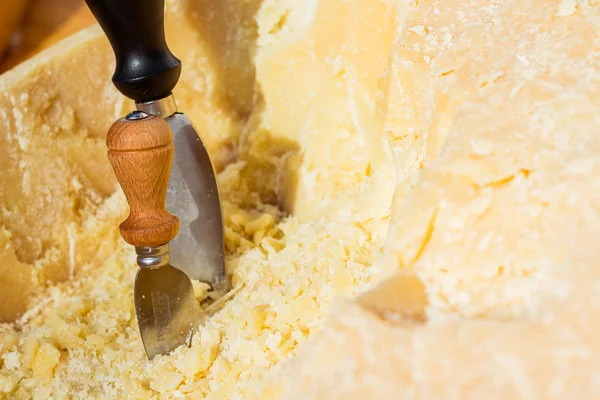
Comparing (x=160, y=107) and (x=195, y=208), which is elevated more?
(x=160, y=107)

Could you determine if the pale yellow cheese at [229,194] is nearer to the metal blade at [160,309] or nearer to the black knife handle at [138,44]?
the metal blade at [160,309]

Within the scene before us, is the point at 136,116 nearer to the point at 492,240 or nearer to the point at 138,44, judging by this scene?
the point at 138,44

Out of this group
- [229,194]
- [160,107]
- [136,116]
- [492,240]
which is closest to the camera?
[492,240]

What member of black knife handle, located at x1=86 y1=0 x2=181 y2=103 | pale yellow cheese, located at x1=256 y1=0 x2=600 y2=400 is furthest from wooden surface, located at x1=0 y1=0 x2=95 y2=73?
pale yellow cheese, located at x1=256 y1=0 x2=600 y2=400

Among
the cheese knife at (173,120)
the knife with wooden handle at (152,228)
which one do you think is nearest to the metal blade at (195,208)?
the cheese knife at (173,120)

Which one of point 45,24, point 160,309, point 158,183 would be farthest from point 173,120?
point 45,24

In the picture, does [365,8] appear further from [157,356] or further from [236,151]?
[157,356]
